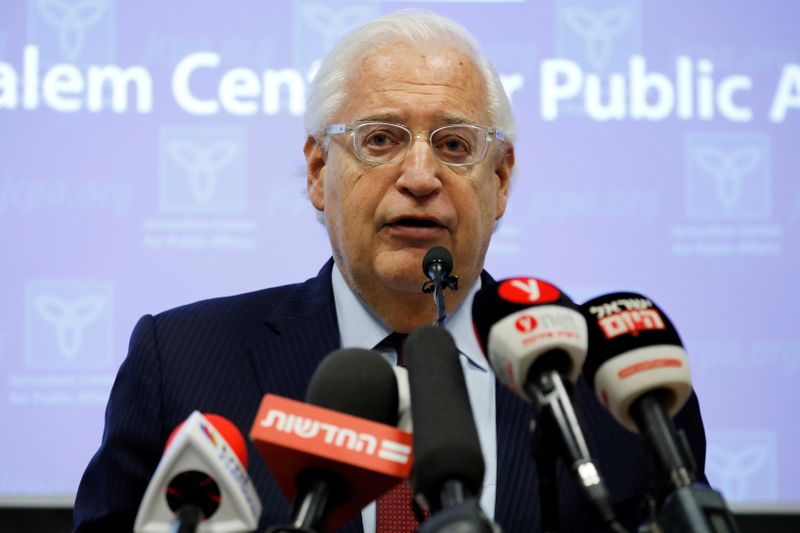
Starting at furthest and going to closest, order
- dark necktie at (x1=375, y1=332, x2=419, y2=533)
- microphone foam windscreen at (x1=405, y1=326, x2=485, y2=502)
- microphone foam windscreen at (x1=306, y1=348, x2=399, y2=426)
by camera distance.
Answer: dark necktie at (x1=375, y1=332, x2=419, y2=533) < microphone foam windscreen at (x1=306, y1=348, x2=399, y2=426) < microphone foam windscreen at (x1=405, y1=326, x2=485, y2=502)

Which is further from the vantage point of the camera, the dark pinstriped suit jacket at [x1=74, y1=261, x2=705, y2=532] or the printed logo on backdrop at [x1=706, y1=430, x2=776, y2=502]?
the printed logo on backdrop at [x1=706, y1=430, x2=776, y2=502]

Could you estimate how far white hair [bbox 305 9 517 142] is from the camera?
2664mm

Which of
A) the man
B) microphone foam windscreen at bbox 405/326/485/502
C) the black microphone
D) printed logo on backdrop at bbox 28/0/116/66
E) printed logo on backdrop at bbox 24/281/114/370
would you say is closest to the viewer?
the black microphone

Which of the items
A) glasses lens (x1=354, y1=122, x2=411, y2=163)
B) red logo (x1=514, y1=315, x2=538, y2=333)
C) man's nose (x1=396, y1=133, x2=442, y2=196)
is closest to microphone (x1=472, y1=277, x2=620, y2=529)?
red logo (x1=514, y1=315, x2=538, y2=333)

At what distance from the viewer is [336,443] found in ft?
4.36

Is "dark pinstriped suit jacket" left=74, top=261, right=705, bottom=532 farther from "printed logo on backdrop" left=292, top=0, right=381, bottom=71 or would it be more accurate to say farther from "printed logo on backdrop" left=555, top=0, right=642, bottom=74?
"printed logo on backdrop" left=555, top=0, right=642, bottom=74

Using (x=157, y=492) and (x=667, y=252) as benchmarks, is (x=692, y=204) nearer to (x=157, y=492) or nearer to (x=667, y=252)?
(x=667, y=252)

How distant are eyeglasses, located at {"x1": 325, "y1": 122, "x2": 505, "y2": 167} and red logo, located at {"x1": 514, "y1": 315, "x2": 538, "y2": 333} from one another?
3.92 feet

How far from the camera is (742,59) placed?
3.97 m

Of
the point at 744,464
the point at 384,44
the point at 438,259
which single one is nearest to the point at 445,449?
the point at 438,259

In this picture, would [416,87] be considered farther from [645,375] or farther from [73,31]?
[73,31]

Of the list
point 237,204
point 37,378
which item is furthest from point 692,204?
point 37,378

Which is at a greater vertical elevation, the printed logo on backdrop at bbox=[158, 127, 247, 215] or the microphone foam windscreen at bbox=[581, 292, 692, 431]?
the printed logo on backdrop at bbox=[158, 127, 247, 215]

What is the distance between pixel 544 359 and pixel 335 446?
30cm
